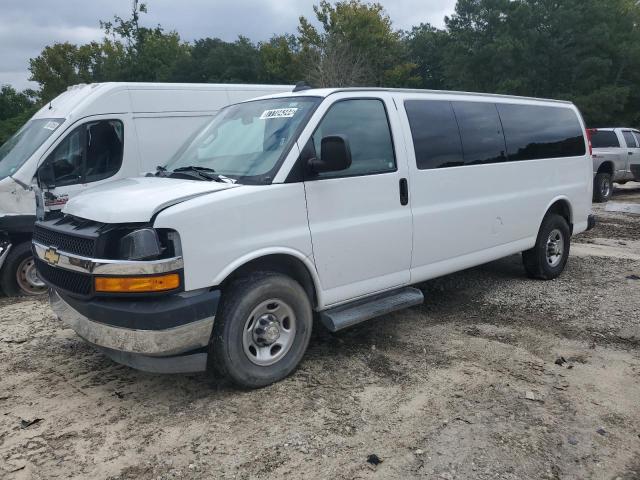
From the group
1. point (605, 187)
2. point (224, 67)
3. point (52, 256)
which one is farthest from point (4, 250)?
point (224, 67)

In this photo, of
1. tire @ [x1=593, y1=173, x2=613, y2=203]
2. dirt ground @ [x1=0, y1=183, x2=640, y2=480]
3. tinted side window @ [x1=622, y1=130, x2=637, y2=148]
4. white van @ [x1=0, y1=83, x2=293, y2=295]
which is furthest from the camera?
tinted side window @ [x1=622, y1=130, x2=637, y2=148]

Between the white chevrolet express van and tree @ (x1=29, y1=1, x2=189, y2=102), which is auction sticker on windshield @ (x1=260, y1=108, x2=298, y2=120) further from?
tree @ (x1=29, y1=1, x2=189, y2=102)

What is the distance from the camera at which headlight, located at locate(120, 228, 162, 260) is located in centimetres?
338

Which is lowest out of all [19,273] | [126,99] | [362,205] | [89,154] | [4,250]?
[19,273]

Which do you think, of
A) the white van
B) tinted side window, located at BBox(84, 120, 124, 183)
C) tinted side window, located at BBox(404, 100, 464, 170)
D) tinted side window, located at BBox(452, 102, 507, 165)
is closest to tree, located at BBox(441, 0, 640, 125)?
the white van

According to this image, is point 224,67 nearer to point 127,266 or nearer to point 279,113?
point 279,113

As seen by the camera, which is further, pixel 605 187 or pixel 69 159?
pixel 605 187

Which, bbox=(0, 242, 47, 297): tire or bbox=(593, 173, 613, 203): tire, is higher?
bbox=(0, 242, 47, 297): tire

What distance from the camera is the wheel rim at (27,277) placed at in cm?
679

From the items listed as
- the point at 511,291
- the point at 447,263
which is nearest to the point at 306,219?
the point at 447,263

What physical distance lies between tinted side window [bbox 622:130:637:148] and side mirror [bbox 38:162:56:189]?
14596mm

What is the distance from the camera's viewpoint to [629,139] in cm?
1556

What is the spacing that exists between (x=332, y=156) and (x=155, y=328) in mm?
1659

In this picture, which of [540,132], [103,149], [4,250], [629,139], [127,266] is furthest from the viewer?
[629,139]
